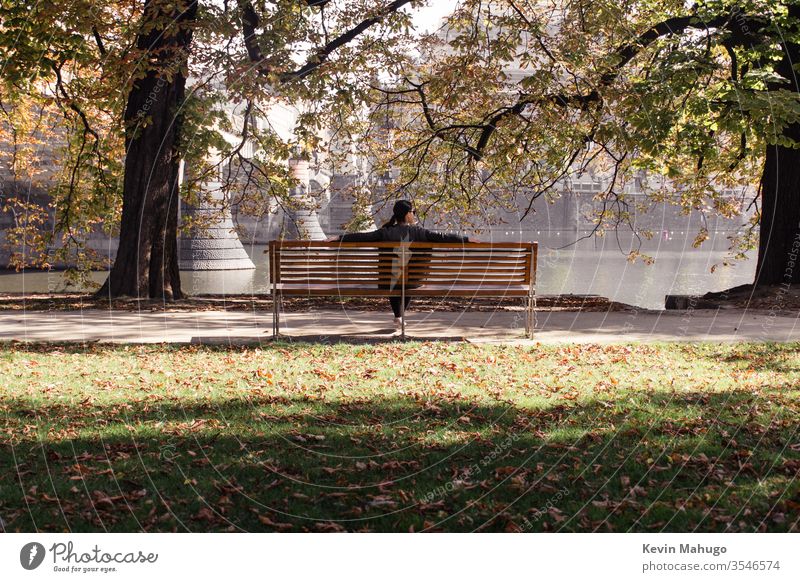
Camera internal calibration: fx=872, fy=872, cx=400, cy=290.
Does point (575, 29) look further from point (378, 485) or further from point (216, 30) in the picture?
point (378, 485)

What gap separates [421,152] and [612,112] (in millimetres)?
5157

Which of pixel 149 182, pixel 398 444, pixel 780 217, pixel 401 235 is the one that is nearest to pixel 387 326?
pixel 401 235

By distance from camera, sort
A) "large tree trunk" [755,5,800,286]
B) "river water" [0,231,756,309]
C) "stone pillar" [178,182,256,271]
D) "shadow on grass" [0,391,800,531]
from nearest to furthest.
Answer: "shadow on grass" [0,391,800,531] < "large tree trunk" [755,5,800,286] < "river water" [0,231,756,309] < "stone pillar" [178,182,256,271]

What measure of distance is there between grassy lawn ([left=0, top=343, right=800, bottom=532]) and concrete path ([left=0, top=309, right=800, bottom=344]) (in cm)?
157

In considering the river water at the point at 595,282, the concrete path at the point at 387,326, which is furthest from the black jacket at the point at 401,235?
the river water at the point at 595,282

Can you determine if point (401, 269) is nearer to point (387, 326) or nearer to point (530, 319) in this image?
point (387, 326)

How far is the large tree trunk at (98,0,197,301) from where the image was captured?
49.5 ft

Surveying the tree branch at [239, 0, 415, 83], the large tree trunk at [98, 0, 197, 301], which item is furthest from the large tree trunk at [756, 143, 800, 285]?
the large tree trunk at [98, 0, 197, 301]

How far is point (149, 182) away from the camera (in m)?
15.2

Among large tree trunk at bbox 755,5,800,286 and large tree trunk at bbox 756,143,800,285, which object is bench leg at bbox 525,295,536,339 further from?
large tree trunk at bbox 756,143,800,285

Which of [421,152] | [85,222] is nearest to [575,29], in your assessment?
[421,152]

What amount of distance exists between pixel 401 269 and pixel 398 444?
472 cm

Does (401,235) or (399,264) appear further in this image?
(401,235)

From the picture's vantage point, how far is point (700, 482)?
15.6ft
